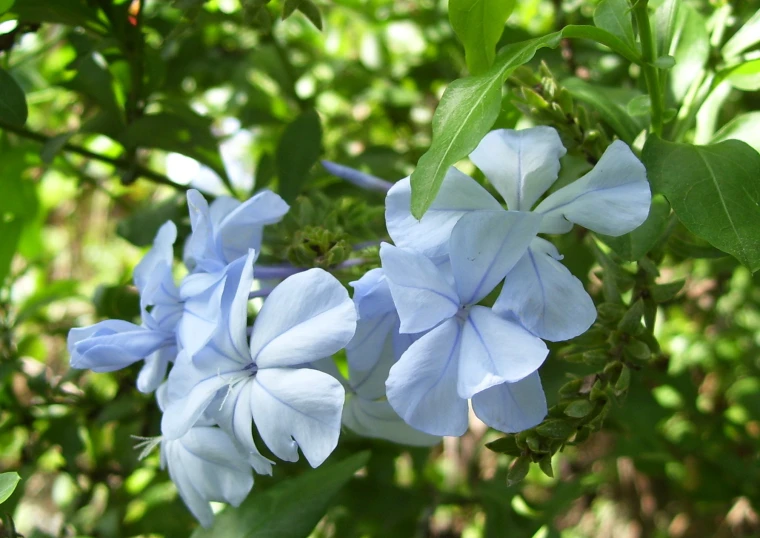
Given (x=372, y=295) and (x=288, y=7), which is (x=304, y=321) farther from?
(x=288, y=7)

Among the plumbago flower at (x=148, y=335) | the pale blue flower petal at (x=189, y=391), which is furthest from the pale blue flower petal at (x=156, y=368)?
the pale blue flower petal at (x=189, y=391)

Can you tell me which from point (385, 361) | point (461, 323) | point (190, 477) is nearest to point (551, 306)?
point (461, 323)

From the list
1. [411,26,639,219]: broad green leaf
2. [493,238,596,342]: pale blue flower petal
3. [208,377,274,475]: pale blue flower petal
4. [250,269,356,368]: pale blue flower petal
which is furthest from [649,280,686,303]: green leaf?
[208,377,274,475]: pale blue flower petal

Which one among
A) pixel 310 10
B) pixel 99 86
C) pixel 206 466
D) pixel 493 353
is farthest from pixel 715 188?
pixel 99 86

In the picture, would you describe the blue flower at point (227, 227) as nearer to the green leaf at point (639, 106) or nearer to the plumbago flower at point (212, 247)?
the plumbago flower at point (212, 247)

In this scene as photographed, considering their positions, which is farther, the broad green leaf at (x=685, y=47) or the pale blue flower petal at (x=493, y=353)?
the broad green leaf at (x=685, y=47)

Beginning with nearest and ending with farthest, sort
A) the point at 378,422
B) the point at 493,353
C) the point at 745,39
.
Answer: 1. the point at 493,353
2. the point at 378,422
3. the point at 745,39

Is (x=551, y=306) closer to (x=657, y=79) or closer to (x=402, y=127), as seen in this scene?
(x=657, y=79)
